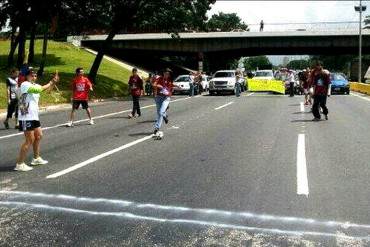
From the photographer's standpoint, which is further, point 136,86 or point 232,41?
point 232,41

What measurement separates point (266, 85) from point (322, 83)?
2407 cm

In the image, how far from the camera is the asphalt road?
17.5 feet

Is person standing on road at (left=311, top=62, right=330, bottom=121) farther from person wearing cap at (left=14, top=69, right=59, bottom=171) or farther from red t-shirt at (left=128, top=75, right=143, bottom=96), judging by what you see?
person wearing cap at (left=14, top=69, right=59, bottom=171)

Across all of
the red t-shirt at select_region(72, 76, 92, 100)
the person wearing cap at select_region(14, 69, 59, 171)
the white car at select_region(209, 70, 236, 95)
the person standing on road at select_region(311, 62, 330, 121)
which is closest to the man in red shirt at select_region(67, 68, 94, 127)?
the red t-shirt at select_region(72, 76, 92, 100)

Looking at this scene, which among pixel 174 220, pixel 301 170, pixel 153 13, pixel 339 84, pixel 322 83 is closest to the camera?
pixel 174 220

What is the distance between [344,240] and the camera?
5133mm

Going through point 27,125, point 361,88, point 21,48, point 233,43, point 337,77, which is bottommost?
point 361,88

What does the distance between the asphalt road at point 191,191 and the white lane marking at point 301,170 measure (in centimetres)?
3

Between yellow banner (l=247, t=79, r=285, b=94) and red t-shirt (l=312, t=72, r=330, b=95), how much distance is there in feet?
69.8

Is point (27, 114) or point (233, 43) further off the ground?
point (233, 43)

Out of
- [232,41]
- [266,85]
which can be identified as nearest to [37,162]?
[266,85]

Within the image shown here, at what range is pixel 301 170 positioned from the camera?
28.6 ft

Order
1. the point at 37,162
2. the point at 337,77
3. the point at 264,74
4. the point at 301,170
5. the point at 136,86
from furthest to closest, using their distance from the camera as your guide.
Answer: the point at 264,74
the point at 337,77
the point at 136,86
the point at 37,162
the point at 301,170

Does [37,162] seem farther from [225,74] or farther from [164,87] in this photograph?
[225,74]
